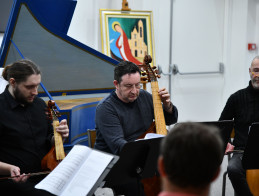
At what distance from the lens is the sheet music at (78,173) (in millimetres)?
1730

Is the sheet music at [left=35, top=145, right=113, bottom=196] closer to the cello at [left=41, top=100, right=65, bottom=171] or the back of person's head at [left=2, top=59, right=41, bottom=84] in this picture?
the cello at [left=41, top=100, right=65, bottom=171]

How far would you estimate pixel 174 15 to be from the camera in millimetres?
5762

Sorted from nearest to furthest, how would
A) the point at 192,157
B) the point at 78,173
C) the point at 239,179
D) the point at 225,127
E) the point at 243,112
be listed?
the point at 192,157 → the point at 78,173 → the point at 225,127 → the point at 239,179 → the point at 243,112

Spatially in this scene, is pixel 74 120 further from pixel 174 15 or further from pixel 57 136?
pixel 174 15

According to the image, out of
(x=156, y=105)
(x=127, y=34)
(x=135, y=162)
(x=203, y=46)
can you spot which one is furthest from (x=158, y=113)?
(x=203, y=46)

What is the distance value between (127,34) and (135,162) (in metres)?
3.59

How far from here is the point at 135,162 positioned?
197 cm

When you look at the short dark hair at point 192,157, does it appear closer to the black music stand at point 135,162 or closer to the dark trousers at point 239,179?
the black music stand at point 135,162

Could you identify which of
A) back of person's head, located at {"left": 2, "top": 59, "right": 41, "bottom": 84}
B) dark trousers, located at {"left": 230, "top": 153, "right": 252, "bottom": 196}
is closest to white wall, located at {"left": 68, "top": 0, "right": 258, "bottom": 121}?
dark trousers, located at {"left": 230, "top": 153, "right": 252, "bottom": 196}

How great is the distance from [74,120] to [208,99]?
11.4 feet

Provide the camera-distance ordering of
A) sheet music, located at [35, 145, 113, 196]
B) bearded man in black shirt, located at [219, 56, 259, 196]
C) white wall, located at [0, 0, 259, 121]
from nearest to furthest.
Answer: sheet music, located at [35, 145, 113, 196], bearded man in black shirt, located at [219, 56, 259, 196], white wall, located at [0, 0, 259, 121]

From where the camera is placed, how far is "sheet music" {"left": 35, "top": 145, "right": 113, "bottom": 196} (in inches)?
68.1

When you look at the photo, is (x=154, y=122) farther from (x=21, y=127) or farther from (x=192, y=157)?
(x=192, y=157)

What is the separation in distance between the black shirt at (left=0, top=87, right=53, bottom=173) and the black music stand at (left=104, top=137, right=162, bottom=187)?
61cm
